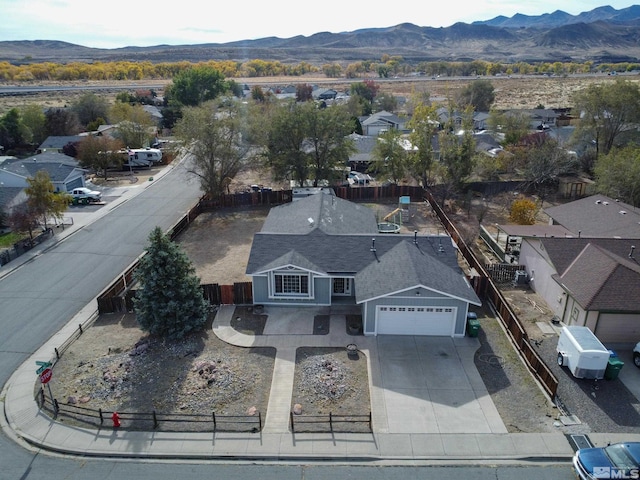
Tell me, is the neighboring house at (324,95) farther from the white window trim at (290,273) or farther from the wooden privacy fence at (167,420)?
the wooden privacy fence at (167,420)

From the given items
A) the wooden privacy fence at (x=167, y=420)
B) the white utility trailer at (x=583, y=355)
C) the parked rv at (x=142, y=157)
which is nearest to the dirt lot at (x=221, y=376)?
the wooden privacy fence at (x=167, y=420)

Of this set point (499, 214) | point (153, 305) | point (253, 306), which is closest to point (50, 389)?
point (153, 305)

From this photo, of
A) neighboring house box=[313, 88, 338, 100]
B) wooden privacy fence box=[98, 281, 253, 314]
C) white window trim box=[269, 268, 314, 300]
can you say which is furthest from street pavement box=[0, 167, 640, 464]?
neighboring house box=[313, 88, 338, 100]

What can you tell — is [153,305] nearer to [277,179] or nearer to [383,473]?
[383,473]

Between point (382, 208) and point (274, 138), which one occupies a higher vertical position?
point (274, 138)

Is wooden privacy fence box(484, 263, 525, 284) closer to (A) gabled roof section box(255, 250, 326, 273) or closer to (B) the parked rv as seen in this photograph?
(A) gabled roof section box(255, 250, 326, 273)

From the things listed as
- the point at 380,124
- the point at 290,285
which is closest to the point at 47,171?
the point at 290,285


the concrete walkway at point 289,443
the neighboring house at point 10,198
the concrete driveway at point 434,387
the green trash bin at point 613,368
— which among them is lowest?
the concrete driveway at point 434,387
